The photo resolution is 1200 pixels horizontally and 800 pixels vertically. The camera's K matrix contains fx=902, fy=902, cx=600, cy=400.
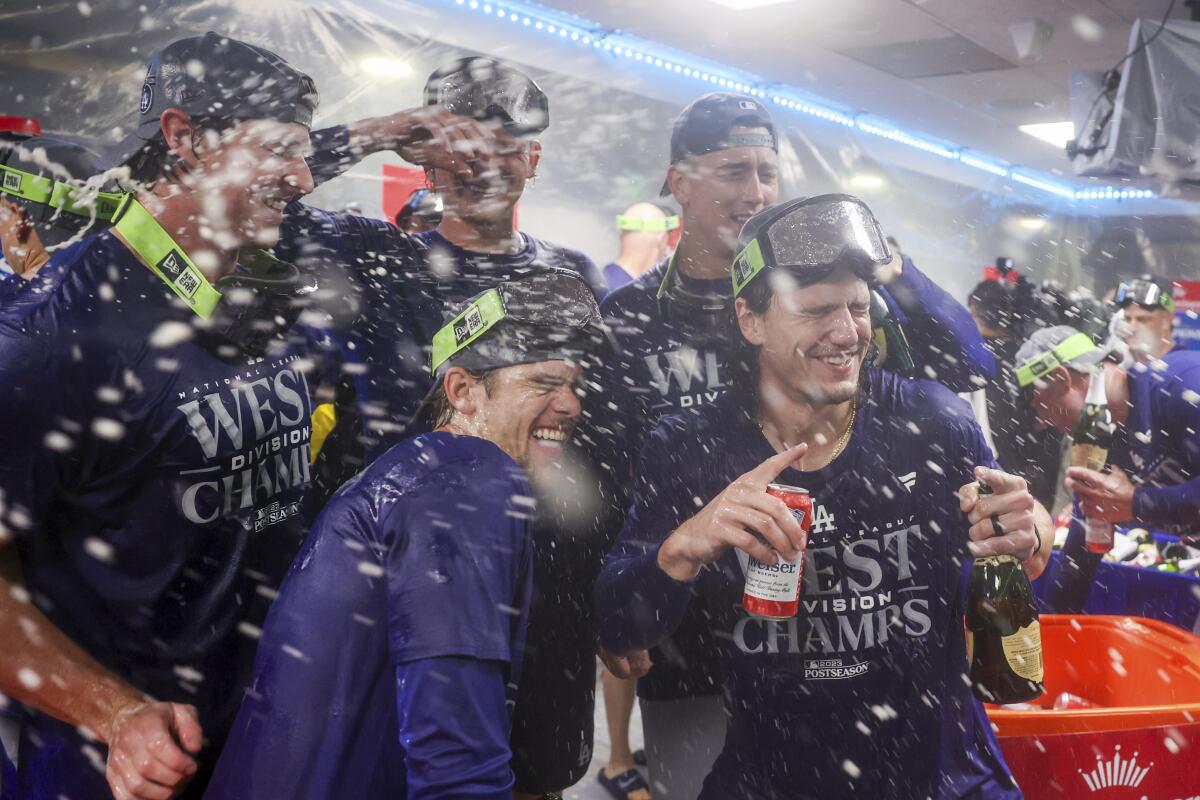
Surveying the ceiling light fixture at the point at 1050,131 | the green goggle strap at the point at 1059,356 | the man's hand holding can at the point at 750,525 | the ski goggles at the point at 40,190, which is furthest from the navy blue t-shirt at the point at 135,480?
the ceiling light fixture at the point at 1050,131

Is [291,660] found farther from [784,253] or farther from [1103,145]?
[1103,145]

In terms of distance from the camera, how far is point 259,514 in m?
1.57

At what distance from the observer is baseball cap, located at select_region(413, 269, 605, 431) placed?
4.67 ft

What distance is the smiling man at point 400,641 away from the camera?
1.11 m

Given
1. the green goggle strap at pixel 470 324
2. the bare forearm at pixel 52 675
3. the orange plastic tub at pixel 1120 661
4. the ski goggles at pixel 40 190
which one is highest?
the green goggle strap at pixel 470 324

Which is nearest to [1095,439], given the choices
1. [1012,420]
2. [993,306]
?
[1012,420]

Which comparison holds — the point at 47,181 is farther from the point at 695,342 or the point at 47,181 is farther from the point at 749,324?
the point at 749,324

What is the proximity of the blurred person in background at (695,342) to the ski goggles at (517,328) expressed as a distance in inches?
14.0

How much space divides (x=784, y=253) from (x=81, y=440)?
116 cm

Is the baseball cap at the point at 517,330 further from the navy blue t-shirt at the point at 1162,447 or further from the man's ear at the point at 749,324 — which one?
the navy blue t-shirt at the point at 1162,447

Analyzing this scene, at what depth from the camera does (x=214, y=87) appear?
5.04 feet

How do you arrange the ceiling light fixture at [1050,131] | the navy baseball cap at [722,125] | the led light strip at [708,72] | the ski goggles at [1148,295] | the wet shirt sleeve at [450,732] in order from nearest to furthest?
the wet shirt sleeve at [450,732] → the navy baseball cap at [722,125] → the ski goggles at [1148,295] → the led light strip at [708,72] → the ceiling light fixture at [1050,131]

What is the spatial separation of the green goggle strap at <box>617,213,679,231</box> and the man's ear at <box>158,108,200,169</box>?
3892 millimetres

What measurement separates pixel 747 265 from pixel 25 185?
2026 mm
